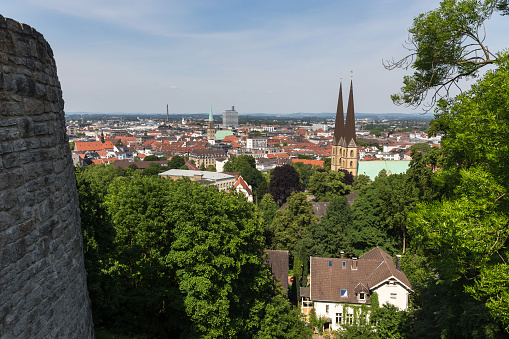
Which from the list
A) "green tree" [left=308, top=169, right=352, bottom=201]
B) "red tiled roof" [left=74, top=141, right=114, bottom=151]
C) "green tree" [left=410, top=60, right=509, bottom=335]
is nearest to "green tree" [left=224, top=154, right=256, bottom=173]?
"green tree" [left=308, top=169, right=352, bottom=201]

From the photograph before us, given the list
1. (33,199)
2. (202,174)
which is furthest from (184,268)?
(202,174)

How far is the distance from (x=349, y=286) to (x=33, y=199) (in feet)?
72.8

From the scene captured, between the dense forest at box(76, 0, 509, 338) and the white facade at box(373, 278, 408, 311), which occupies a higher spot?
the dense forest at box(76, 0, 509, 338)

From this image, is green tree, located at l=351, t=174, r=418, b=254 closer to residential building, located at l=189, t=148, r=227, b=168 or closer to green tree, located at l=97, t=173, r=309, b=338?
green tree, located at l=97, t=173, r=309, b=338

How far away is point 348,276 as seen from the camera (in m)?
23.5

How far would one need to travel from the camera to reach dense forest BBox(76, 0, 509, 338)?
22.1 ft

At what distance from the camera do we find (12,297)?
340 centimetres

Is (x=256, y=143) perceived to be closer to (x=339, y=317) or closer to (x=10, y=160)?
(x=339, y=317)

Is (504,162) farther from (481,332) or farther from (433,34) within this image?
(481,332)

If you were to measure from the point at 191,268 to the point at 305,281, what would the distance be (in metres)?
14.6

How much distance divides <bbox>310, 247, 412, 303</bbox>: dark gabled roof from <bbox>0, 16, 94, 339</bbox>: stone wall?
20.3 meters

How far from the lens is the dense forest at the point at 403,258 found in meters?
6.74

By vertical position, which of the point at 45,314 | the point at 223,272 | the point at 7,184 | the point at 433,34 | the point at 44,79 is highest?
the point at 433,34

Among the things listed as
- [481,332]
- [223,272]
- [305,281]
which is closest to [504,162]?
[481,332]
